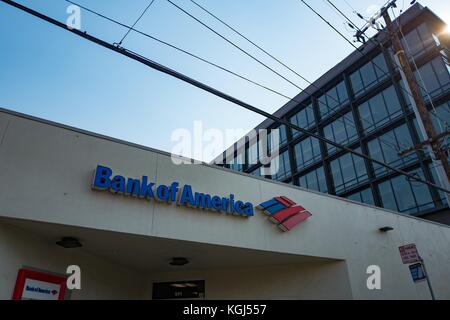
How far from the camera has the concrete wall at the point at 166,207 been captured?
279 inches

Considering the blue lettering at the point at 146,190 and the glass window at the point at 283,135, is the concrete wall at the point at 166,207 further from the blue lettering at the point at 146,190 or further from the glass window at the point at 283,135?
the glass window at the point at 283,135

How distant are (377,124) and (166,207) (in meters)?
23.6

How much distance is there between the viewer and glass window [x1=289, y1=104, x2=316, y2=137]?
109ft

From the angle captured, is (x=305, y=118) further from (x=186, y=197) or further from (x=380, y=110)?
(x=186, y=197)

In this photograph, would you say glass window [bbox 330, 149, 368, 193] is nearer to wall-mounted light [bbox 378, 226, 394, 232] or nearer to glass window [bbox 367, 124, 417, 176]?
glass window [bbox 367, 124, 417, 176]

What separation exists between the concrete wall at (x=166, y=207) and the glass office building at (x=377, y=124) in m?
9.21

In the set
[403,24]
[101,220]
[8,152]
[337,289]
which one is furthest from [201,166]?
[403,24]

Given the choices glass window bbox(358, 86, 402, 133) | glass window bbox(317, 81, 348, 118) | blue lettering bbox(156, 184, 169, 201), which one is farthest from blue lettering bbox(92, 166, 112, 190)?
glass window bbox(317, 81, 348, 118)

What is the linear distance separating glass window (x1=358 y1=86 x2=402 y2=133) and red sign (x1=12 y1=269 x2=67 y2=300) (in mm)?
25368

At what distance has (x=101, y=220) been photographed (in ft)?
24.5

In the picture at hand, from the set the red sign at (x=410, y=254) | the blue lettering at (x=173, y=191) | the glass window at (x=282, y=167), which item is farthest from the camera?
the glass window at (x=282, y=167)

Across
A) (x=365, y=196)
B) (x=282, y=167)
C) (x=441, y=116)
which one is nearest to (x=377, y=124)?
(x=441, y=116)

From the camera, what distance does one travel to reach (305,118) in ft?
112

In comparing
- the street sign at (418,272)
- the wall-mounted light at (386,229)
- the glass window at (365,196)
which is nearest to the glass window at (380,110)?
the glass window at (365,196)
